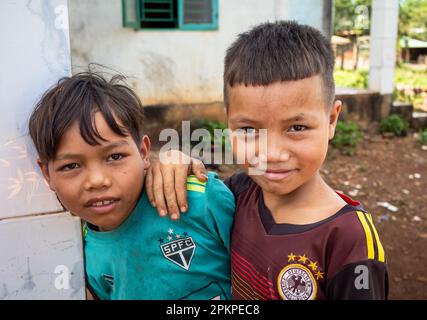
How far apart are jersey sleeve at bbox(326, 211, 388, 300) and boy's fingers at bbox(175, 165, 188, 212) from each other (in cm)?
50

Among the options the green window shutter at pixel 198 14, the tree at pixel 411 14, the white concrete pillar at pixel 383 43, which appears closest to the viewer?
the green window shutter at pixel 198 14

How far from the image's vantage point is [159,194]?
1544 millimetres

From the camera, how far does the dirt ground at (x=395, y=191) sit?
13.1 feet

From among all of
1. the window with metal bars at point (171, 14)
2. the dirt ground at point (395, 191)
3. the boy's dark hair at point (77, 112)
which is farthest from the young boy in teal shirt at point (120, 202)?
the window with metal bars at point (171, 14)

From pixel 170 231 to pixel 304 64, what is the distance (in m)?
0.72

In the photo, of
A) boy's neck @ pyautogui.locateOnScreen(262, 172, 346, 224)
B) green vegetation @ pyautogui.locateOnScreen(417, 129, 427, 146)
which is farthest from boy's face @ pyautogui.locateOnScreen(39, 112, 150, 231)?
green vegetation @ pyautogui.locateOnScreen(417, 129, 427, 146)

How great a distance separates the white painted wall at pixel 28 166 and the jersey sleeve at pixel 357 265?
0.88m

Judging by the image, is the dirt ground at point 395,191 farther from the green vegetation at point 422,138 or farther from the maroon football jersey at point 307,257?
the maroon football jersey at point 307,257

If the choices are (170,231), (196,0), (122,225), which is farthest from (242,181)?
(196,0)

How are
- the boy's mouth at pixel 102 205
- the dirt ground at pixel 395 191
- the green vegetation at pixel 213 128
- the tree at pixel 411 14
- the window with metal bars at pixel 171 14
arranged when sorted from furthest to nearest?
the tree at pixel 411 14
the window with metal bars at pixel 171 14
the green vegetation at pixel 213 128
the dirt ground at pixel 395 191
the boy's mouth at pixel 102 205

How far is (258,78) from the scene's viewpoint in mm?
1410

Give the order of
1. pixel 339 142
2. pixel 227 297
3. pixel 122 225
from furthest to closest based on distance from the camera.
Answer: pixel 339 142, pixel 227 297, pixel 122 225

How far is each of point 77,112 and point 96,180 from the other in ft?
0.74
